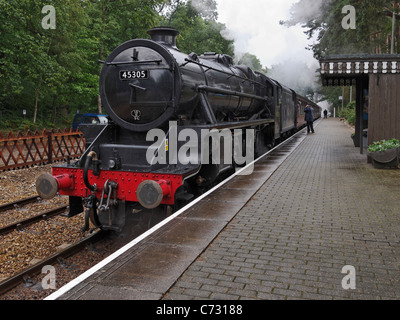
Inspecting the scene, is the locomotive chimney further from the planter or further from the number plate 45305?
the planter

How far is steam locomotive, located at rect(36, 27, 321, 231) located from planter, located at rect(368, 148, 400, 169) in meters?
4.65

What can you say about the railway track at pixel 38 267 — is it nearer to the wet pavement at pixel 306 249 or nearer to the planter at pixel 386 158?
the wet pavement at pixel 306 249

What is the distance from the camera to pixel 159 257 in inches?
153

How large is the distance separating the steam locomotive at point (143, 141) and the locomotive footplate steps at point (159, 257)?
478 millimetres

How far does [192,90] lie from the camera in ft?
21.2

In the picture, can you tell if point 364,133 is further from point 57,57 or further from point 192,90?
point 57,57

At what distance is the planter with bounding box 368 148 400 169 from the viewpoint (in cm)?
948

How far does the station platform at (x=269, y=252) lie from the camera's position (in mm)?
3188

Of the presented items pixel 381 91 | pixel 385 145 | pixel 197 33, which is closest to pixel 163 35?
pixel 385 145

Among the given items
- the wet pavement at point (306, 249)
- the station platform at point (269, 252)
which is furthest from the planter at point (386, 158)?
the station platform at point (269, 252)

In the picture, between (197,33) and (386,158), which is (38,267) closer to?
(386,158)

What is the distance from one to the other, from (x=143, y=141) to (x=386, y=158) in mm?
6512

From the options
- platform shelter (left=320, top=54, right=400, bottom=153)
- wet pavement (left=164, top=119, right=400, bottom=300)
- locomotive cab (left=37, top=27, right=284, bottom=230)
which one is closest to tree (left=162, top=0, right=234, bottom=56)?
platform shelter (left=320, top=54, right=400, bottom=153)

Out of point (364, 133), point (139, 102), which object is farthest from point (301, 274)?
point (364, 133)
